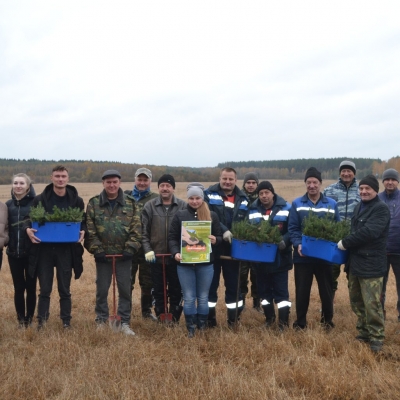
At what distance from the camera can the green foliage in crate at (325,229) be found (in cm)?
526

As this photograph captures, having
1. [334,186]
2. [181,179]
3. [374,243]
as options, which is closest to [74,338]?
[374,243]

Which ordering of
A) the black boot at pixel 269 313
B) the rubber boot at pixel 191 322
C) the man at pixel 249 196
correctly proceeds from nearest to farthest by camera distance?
1. the rubber boot at pixel 191 322
2. the black boot at pixel 269 313
3. the man at pixel 249 196

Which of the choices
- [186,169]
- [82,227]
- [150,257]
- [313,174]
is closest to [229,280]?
[150,257]

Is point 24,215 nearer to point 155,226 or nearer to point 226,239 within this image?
point 155,226

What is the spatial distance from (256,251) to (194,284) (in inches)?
37.1

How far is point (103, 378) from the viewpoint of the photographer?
14.4 feet

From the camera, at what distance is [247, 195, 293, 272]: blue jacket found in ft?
19.6

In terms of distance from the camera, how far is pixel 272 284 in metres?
6.20

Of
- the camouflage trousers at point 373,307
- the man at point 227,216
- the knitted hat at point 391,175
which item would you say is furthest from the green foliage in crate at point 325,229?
the knitted hat at point 391,175

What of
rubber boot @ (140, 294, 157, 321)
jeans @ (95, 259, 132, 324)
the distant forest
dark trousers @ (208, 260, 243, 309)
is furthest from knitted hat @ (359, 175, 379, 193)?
the distant forest

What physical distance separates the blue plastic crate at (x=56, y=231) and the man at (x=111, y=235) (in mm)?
338

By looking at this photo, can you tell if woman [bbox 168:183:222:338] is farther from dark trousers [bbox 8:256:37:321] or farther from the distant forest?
the distant forest

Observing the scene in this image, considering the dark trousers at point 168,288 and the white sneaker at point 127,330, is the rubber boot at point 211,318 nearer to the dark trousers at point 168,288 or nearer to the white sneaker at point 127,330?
the dark trousers at point 168,288

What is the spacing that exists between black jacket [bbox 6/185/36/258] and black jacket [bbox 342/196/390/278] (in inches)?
159
